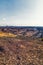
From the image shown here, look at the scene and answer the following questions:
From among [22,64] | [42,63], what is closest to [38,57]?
[42,63]

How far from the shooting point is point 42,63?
21.7 m

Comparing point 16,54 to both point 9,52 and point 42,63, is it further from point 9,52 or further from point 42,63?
point 42,63

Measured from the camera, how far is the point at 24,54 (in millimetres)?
25547

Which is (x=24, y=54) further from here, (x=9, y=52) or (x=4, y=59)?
(x=4, y=59)

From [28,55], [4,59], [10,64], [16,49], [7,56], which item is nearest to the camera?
[10,64]

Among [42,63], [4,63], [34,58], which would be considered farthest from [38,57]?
[4,63]

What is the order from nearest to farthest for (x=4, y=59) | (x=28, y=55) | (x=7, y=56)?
(x=4, y=59) < (x=7, y=56) < (x=28, y=55)

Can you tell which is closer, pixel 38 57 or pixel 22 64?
pixel 22 64

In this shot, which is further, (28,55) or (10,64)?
(28,55)

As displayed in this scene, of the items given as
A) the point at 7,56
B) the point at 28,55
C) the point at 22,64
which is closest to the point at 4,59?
the point at 7,56

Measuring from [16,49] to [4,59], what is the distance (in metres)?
5.66

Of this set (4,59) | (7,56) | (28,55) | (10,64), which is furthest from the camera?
(28,55)

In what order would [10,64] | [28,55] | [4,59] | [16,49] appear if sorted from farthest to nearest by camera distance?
1. [16,49]
2. [28,55]
3. [4,59]
4. [10,64]

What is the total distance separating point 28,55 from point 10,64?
5355 millimetres
